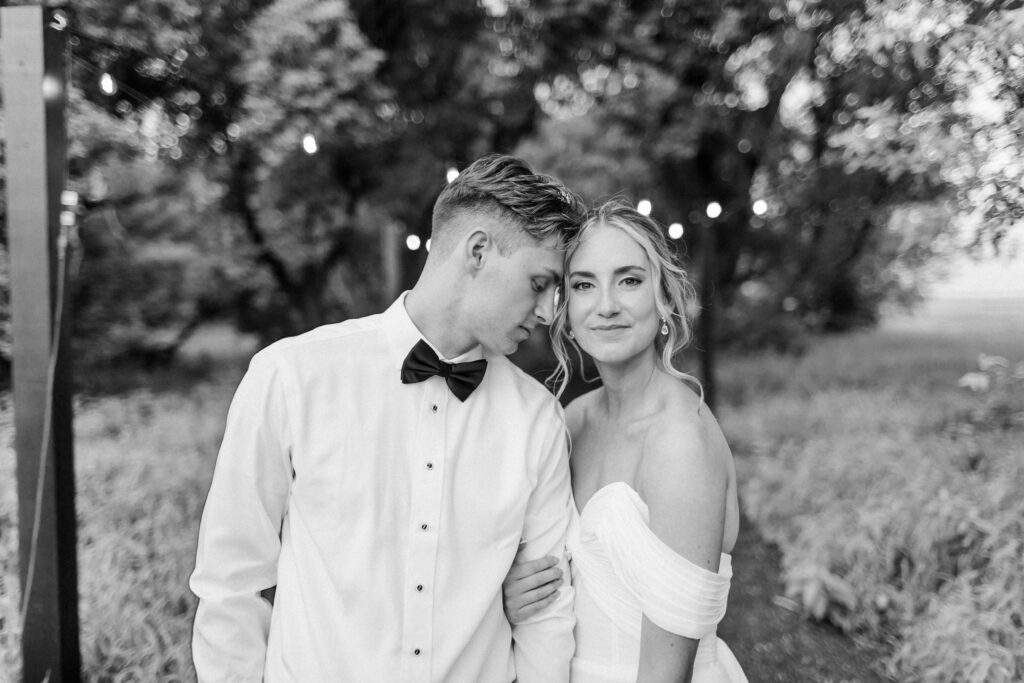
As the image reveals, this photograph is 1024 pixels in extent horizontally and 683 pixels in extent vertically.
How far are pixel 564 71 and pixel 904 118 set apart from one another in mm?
3258

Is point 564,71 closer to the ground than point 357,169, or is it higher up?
higher up

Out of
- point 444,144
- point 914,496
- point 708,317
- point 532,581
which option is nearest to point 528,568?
point 532,581

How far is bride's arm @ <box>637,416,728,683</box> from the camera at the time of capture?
1818 mm

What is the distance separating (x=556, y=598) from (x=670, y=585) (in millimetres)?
344

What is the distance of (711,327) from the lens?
6715 mm

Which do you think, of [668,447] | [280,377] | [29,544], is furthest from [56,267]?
[668,447]

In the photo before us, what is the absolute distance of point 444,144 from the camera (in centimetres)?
678

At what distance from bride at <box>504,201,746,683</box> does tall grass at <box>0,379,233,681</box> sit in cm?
215

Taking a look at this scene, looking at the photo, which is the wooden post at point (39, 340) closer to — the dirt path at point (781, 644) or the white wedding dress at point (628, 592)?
the white wedding dress at point (628, 592)

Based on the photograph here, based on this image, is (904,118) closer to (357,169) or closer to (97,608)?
(357,169)

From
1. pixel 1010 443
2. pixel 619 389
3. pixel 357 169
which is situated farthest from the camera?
pixel 357 169

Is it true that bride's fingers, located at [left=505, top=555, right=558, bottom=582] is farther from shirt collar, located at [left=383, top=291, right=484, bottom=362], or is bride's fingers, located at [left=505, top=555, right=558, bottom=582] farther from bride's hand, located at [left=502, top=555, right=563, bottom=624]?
shirt collar, located at [left=383, top=291, right=484, bottom=362]

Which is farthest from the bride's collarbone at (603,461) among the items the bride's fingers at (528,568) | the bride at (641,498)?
the bride's fingers at (528,568)

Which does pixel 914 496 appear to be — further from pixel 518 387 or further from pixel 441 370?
pixel 441 370
